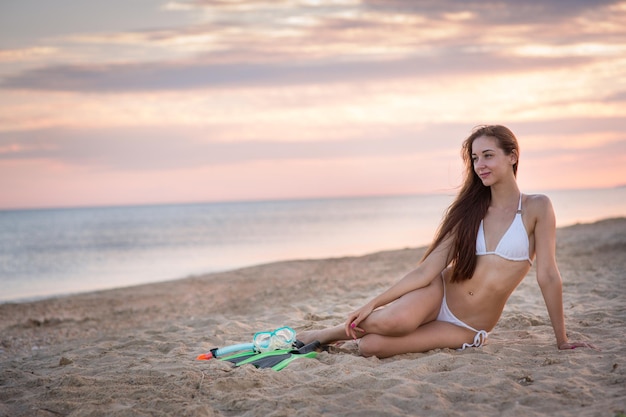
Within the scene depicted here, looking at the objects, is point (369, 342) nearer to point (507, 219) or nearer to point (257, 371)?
point (257, 371)

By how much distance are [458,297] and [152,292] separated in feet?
27.0

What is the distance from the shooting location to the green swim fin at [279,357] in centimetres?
448

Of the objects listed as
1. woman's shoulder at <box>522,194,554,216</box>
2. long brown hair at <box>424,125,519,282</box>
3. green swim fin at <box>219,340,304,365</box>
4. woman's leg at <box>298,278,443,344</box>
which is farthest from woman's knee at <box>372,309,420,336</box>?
woman's shoulder at <box>522,194,554,216</box>

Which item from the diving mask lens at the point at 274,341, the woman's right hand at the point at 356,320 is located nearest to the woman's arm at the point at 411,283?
the woman's right hand at the point at 356,320

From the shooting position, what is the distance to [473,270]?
4523 mm

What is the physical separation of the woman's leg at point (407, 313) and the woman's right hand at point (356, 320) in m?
0.03

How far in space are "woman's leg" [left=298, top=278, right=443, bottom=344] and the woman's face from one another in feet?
3.01

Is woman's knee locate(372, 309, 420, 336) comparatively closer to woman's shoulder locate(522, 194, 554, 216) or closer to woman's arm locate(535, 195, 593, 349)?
woman's arm locate(535, 195, 593, 349)

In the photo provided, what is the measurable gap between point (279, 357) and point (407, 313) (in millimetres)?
1063

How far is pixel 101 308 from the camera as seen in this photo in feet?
32.9

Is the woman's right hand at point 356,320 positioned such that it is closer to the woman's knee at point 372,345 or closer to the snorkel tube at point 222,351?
the woman's knee at point 372,345

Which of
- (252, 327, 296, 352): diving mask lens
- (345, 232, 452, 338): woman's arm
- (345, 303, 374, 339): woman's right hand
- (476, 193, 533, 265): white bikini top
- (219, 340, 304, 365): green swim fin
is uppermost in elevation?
(476, 193, 533, 265): white bikini top

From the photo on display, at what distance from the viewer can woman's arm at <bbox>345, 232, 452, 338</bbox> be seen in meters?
4.54

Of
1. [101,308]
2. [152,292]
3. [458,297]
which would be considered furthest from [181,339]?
[152,292]
